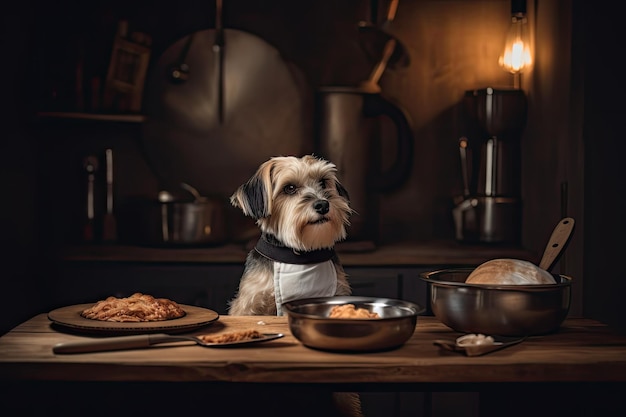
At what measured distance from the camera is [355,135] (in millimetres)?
3752

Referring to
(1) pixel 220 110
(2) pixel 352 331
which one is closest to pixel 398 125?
(1) pixel 220 110

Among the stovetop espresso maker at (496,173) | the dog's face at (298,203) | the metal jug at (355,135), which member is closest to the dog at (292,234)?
the dog's face at (298,203)

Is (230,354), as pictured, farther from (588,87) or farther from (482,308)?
(588,87)

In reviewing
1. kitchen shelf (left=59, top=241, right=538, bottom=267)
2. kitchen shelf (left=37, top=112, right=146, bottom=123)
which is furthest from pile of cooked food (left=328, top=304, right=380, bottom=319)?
kitchen shelf (left=37, top=112, right=146, bottom=123)

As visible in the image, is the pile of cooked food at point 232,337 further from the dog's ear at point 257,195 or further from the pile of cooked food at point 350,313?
the dog's ear at point 257,195

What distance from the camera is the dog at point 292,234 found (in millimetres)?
2184

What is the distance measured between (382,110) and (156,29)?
1.20 meters

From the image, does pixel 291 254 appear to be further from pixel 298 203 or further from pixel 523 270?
pixel 523 270

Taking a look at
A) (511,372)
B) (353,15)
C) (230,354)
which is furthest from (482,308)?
(353,15)

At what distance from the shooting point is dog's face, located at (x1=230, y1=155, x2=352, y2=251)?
7.28ft

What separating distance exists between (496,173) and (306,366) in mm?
2674

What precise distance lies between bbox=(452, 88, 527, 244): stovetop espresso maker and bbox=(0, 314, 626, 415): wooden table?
2265 mm

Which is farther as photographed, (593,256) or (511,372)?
(593,256)

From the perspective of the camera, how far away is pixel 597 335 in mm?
1743
